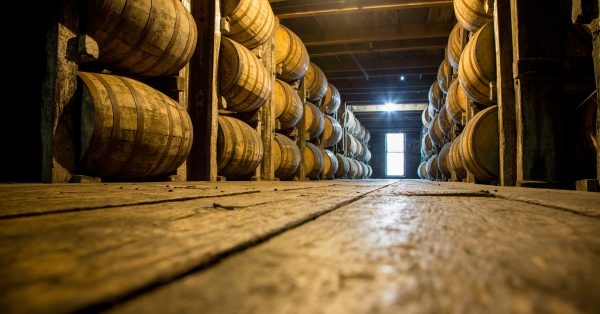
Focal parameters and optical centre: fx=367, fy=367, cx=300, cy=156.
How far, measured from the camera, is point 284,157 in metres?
7.16

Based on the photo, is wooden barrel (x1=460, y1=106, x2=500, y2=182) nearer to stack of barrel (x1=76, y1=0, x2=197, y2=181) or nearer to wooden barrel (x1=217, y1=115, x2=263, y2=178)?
wooden barrel (x1=217, y1=115, x2=263, y2=178)

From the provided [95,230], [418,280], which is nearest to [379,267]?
[418,280]

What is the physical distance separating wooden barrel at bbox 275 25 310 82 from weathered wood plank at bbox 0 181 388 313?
686 cm

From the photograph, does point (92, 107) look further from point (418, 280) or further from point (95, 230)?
point (418, 280)

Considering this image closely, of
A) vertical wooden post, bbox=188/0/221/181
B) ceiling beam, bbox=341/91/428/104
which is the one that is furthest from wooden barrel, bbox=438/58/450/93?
ceiling beam, bbox=341/91/428/104

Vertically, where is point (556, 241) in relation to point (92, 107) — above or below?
below

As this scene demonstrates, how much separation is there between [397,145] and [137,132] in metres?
26.3

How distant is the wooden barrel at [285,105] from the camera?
289 inches

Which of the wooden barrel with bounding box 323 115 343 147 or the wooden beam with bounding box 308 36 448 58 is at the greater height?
the wooden beam with bounding box 308 36 448 58

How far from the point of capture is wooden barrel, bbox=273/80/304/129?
7.34m

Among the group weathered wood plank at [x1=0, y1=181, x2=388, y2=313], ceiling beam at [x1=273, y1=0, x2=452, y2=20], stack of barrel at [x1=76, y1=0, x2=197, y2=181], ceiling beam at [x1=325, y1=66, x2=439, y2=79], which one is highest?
ceiling beam at [x1=273, y1=0, x2=452, y2=20]

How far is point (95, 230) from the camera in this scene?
2.53 ft

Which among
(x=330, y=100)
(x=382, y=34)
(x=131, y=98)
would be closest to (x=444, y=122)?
(x=382, y=34)

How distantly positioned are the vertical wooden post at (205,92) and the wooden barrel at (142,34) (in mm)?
892
